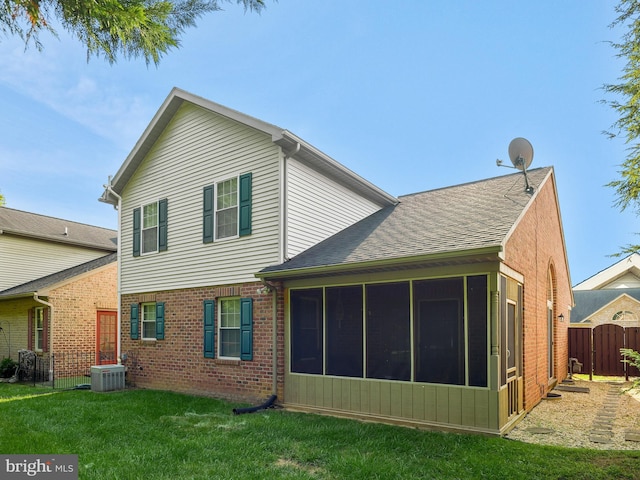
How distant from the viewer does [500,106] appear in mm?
12977

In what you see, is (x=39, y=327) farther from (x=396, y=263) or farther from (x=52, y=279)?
(x=396, y=263)

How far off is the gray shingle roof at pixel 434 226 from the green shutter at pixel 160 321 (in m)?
4.50

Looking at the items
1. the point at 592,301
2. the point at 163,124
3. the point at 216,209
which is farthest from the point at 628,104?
the point at 592,301

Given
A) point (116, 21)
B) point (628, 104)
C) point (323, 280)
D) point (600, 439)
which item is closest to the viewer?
point (116, 21)

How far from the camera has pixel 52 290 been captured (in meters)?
15.9

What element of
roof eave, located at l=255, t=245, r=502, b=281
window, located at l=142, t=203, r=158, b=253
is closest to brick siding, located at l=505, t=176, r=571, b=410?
roof eave, located at l=255, t=245, r=502, b=281

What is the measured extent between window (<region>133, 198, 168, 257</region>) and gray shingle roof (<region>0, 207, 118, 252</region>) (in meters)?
7.84

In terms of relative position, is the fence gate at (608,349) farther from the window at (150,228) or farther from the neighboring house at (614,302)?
the window at (150,228)

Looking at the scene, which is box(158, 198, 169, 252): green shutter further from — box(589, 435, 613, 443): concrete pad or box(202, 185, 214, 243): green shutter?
box(589, 435, 613, 443): concrete pad

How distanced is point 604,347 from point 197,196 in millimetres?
13572

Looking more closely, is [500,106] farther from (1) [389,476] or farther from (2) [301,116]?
(1) [389,476]

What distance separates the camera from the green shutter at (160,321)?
12742 mm

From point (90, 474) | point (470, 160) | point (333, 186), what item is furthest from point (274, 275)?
point (470, 160)

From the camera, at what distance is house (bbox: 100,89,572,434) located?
26.0 feet
